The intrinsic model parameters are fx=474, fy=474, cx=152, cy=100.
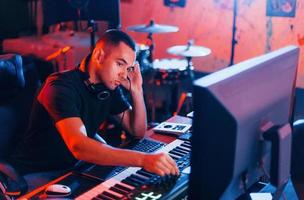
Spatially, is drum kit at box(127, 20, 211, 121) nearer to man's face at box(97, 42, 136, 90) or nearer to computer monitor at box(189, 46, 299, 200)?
man's face at box(97, 42, 136, 90)

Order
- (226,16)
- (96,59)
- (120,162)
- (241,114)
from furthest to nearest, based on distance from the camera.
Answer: (226,16), (96,59), (120,162), (241,114)

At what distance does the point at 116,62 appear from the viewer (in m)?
2.00

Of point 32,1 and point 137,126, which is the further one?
point 32,1

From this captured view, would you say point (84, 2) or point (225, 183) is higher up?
point (84, 2)

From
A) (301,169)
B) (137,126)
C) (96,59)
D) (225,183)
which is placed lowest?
(301,169)

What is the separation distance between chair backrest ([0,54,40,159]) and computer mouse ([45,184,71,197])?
674mm

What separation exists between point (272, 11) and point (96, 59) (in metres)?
2.39

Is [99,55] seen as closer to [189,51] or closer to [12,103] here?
[12,103]

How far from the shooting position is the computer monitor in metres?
1.11

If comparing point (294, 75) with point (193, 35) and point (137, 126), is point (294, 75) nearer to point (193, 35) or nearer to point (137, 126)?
point (137, 126)

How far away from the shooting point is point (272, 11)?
157 inches

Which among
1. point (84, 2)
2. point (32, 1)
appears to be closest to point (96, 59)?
point (84, 2)

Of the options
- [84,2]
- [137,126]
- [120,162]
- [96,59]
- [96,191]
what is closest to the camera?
[96,191]

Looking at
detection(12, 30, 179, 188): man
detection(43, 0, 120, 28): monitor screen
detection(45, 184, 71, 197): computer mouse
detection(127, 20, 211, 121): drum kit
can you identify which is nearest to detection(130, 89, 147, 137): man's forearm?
detection(12, 30, 179, 188): man
